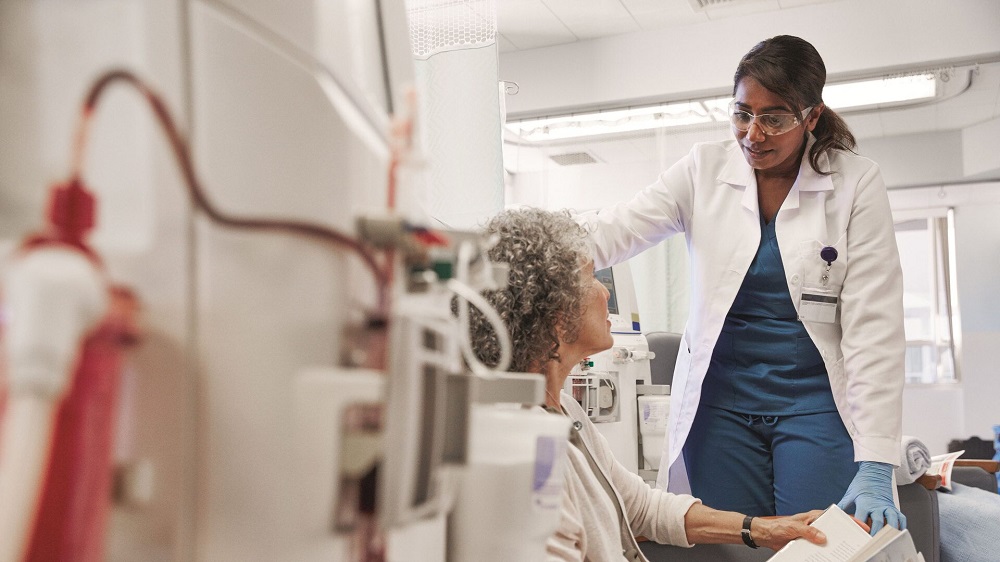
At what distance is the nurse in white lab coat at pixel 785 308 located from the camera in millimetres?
1681

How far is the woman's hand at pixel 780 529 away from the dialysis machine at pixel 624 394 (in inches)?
49.3

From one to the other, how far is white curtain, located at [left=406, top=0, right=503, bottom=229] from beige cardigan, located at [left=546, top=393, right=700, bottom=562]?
98 centimetres

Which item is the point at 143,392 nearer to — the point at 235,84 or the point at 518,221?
the point at 235,84

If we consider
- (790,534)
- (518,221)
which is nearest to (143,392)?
(518,221)

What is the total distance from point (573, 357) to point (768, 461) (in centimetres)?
68

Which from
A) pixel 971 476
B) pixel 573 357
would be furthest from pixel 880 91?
pixel 573 357

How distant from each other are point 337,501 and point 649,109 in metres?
5.32

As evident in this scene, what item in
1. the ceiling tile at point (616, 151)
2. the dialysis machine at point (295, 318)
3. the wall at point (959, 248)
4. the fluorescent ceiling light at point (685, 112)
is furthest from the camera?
the wall at point (959, 248)

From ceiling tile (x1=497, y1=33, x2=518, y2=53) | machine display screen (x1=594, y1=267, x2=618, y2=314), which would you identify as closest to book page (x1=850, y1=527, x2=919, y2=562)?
machine display screen (x1=594, y1=267, x2=618, y2=314)

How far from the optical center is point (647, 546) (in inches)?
61.7

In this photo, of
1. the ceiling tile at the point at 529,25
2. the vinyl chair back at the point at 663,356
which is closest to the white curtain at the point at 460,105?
the vinyl chair back at the point at 663,356

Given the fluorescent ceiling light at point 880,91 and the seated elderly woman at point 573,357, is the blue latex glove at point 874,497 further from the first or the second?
the fluorescent ceiling light at point 880,91

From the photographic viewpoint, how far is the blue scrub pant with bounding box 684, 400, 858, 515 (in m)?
1.68

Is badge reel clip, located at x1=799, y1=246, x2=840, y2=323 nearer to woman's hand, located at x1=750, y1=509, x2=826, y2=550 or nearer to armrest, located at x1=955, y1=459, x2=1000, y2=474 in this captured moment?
woman's hand, located at x1=750, y1=509, x2=826, y2=550
